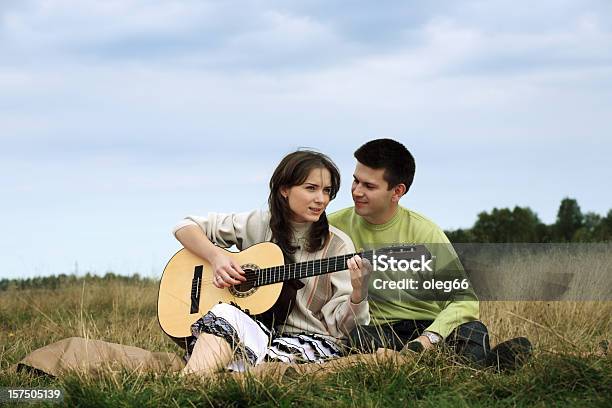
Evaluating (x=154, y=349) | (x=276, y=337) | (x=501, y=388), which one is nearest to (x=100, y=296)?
(x=154, y=349)

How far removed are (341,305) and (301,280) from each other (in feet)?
0.92

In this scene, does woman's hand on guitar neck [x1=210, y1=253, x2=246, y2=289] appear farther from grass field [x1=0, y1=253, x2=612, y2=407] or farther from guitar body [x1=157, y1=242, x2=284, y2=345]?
grass field [x1=0, y1=253, x2=612, y2=407]

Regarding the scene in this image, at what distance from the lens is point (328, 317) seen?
16.2 feet

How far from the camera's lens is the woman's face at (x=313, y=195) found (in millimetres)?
4832

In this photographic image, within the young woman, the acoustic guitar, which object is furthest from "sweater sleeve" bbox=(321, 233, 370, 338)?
the acoustic guitar

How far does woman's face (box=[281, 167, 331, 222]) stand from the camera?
4.83m

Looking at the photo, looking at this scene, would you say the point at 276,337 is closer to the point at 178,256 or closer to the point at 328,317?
the point at 328,317

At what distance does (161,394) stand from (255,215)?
1.61 meters

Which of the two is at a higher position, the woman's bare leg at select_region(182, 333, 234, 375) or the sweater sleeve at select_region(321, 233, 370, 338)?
the sweater sleeve at select_region(321, 233, 370, 338)

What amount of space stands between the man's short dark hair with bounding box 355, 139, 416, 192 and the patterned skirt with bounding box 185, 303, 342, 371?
108 centimetres

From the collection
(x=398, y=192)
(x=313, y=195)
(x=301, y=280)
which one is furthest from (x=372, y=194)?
(x=301, y=280)

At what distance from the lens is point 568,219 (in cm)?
1325

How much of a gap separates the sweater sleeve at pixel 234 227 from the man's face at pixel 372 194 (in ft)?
1.86

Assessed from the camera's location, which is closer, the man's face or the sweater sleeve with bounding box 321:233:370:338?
the sweater sleeve with bounding box 321:233:370:338
